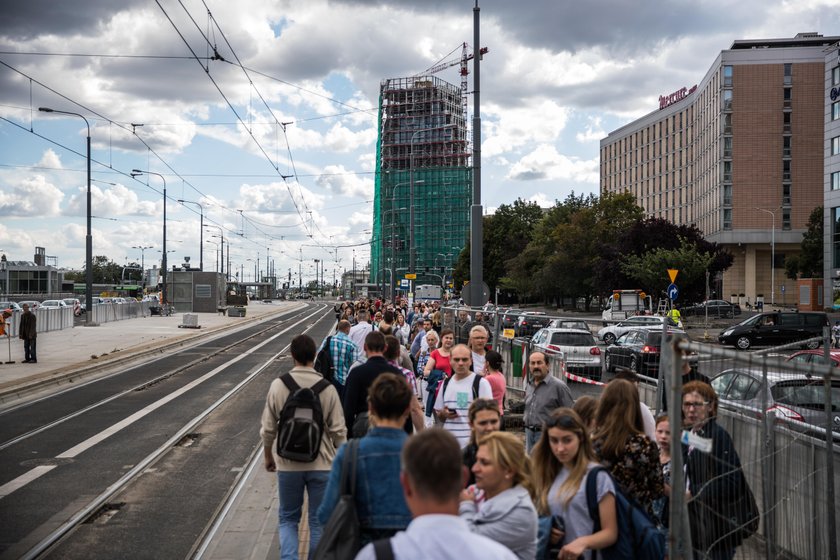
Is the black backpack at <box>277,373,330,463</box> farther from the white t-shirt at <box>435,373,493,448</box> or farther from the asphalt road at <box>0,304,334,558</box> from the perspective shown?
the asphalt road at <box>0,304,334,558</box>

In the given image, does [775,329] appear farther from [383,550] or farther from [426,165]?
[426,165]

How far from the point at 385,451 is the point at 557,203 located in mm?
85217

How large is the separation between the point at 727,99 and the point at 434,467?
86.3 metres

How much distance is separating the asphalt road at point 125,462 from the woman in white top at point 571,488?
3.87 m

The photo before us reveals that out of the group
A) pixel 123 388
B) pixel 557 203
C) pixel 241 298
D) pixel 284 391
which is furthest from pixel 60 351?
pixel 557 203

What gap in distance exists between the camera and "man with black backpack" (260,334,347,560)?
5.48 metres

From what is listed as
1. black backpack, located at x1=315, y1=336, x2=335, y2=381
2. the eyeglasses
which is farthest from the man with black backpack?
black backpack, located at x1=315, y1=336, x2=335, y2=381

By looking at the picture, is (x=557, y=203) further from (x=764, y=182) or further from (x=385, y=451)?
(x=385, y=451)

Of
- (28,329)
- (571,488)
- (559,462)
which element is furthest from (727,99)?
(571,488)

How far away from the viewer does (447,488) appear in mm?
2668

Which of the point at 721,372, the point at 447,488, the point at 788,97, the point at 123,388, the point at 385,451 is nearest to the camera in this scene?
the point at 447,488

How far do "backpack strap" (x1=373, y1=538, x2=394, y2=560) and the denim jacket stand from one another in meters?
1.06

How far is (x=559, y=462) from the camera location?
13.9 feet

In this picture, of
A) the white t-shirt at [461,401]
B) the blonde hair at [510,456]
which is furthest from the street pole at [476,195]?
the blonde hair at [510,456]
